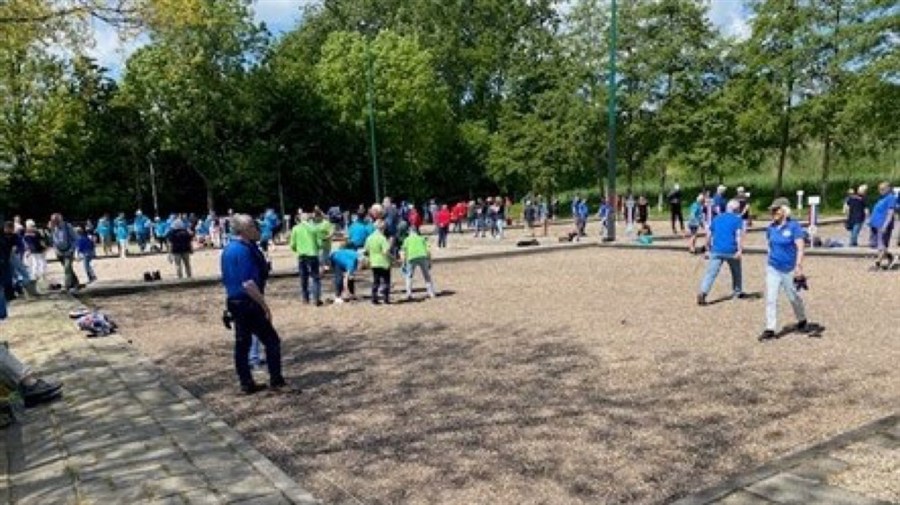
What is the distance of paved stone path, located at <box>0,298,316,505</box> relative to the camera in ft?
17.2

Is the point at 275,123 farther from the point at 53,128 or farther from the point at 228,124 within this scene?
the point at 53,128

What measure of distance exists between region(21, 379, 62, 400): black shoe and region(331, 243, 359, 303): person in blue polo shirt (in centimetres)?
706

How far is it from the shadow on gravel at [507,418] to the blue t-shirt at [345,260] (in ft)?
15.2

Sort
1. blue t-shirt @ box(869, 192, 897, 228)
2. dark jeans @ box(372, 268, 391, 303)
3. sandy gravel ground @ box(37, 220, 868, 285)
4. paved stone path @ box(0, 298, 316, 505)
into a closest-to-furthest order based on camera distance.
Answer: paved stone path @ box(0, 298, 316, 505)
dark jeans @ box(372, 268, 391, 303)
blue t-shirt @ box(869, 192, 897, 228)
sandy gravel ground @ box(37, 220, 868, 285)

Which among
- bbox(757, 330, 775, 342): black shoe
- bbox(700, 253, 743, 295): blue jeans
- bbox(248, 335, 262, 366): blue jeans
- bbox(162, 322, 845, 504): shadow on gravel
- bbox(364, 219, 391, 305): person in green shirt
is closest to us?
bbox(162, 322, 845, 504): shadow on gravel

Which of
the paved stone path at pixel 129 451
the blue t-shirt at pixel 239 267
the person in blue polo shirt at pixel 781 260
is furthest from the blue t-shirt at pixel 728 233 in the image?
the paved stone path at pixel 129 451

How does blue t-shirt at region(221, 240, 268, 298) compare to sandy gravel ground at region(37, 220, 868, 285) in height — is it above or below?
above

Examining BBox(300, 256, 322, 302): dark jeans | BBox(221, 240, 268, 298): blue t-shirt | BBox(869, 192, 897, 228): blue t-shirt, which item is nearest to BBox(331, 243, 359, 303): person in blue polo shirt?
BBox(300, 256, 322, 302): dark jeans

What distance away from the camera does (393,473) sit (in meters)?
5.65

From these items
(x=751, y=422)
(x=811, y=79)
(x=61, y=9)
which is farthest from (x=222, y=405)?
(x=811, y=79)

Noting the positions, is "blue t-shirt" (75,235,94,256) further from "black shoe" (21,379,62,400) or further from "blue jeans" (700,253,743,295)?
"blue jeans" (700,253,743,295)

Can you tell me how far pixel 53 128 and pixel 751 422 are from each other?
44.3 meters

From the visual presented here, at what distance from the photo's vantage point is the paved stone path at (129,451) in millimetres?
5234

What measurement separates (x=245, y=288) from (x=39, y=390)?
7.72 feet
